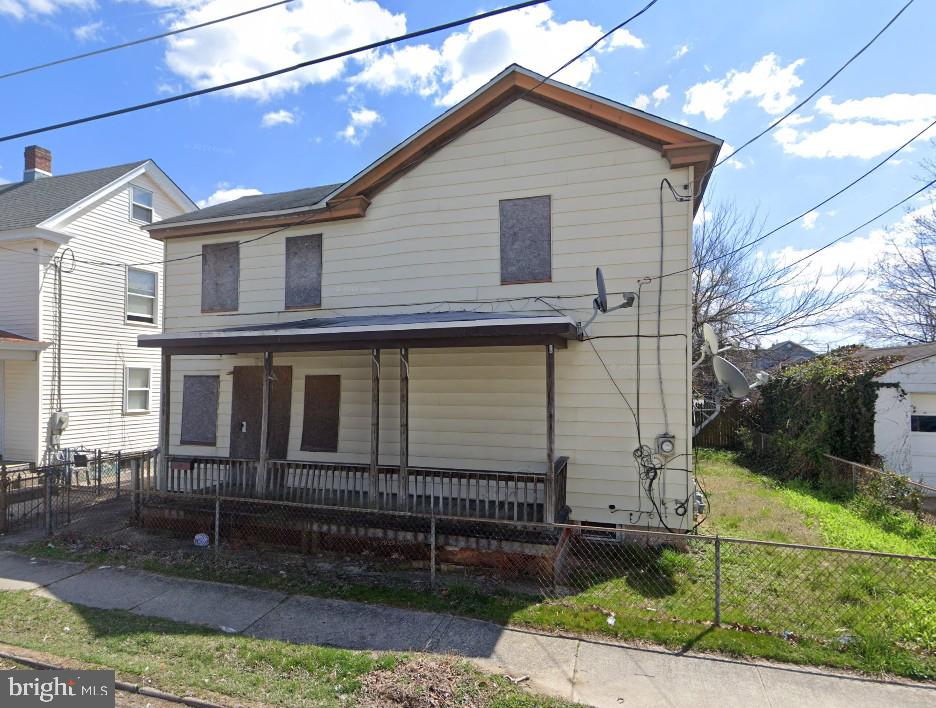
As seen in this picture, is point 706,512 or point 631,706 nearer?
point 631,706

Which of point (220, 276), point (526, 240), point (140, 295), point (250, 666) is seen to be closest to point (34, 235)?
point (140, 295)

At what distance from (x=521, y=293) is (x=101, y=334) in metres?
12.4

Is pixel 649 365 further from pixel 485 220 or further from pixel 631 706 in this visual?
pixel 631 706

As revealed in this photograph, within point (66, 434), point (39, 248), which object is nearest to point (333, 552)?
point (66, 434)

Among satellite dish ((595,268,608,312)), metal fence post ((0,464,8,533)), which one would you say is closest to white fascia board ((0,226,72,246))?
metal fence post ((0,464,8,533))

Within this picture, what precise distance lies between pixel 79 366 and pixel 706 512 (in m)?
15.4

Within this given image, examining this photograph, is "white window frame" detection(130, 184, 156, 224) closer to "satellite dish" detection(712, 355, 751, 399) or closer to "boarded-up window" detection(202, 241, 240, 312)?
"boarded-up window" detection(202, 241, 240, 312)

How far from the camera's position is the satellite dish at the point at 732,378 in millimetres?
8273

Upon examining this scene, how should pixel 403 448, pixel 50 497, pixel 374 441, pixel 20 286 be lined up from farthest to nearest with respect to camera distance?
pixel 20 286 → pixel 50 497 → pixel 374 441 → pixel 403 448

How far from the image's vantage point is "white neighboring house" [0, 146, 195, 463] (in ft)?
42.2

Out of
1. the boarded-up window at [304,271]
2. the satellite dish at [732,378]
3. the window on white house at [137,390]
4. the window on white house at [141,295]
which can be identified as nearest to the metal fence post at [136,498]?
the boarded-up window at [304,271]

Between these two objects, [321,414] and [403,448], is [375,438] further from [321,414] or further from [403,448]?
[321,414]

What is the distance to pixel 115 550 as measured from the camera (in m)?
7.75

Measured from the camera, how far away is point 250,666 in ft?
15.3
